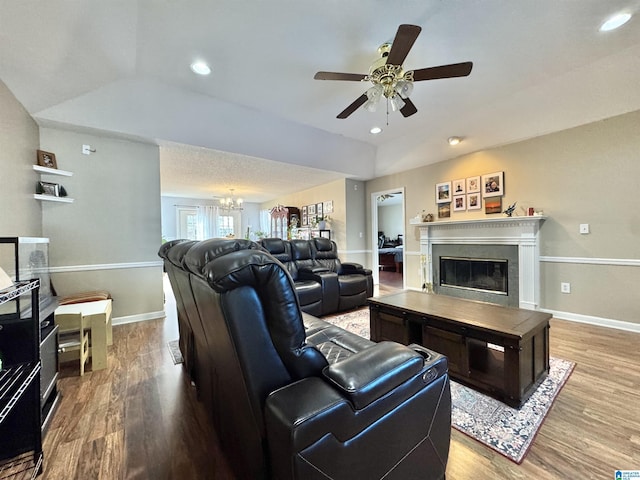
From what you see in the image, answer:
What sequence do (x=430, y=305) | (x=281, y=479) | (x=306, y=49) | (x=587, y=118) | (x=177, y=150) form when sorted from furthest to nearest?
(x=177, y=150) → (x=587, y=118) → (x=306, y=49) → (x=430, y=305) → (x=281, y=479)

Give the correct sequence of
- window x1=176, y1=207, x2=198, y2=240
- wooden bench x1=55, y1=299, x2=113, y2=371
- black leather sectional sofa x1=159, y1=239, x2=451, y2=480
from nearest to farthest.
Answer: black leather sectional sofa x1=159, y1=239, x2=451, y2=480 < wooden bench x1=55, y1=299, x2=113, y2=371 < window x1=176, y1=207, x2=198, y2=240

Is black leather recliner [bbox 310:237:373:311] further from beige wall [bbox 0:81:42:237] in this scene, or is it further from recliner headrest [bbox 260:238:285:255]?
beige wall [bbox 0:81:42:237]

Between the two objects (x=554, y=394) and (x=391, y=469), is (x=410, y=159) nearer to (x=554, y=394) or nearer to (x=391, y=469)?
(x=554, y=394)

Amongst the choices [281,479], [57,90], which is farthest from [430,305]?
[57,90]

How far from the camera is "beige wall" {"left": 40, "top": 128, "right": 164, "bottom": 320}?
3.12 meters

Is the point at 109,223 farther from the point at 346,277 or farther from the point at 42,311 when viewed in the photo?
the point at 346,277

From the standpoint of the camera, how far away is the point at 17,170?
8.11 feet

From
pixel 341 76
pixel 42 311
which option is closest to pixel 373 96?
pixel 341 76

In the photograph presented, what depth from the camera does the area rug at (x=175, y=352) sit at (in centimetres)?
239

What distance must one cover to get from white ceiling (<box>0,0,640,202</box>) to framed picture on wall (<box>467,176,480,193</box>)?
0.49 metres

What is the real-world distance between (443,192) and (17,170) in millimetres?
5596

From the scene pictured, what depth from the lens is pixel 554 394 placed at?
1.80m

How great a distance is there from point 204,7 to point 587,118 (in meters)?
4.38

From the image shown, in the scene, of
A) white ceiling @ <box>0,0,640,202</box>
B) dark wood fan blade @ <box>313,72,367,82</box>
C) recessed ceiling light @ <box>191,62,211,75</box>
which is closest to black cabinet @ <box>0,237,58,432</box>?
white ceiling @ <box>0,0,640,202</box>
